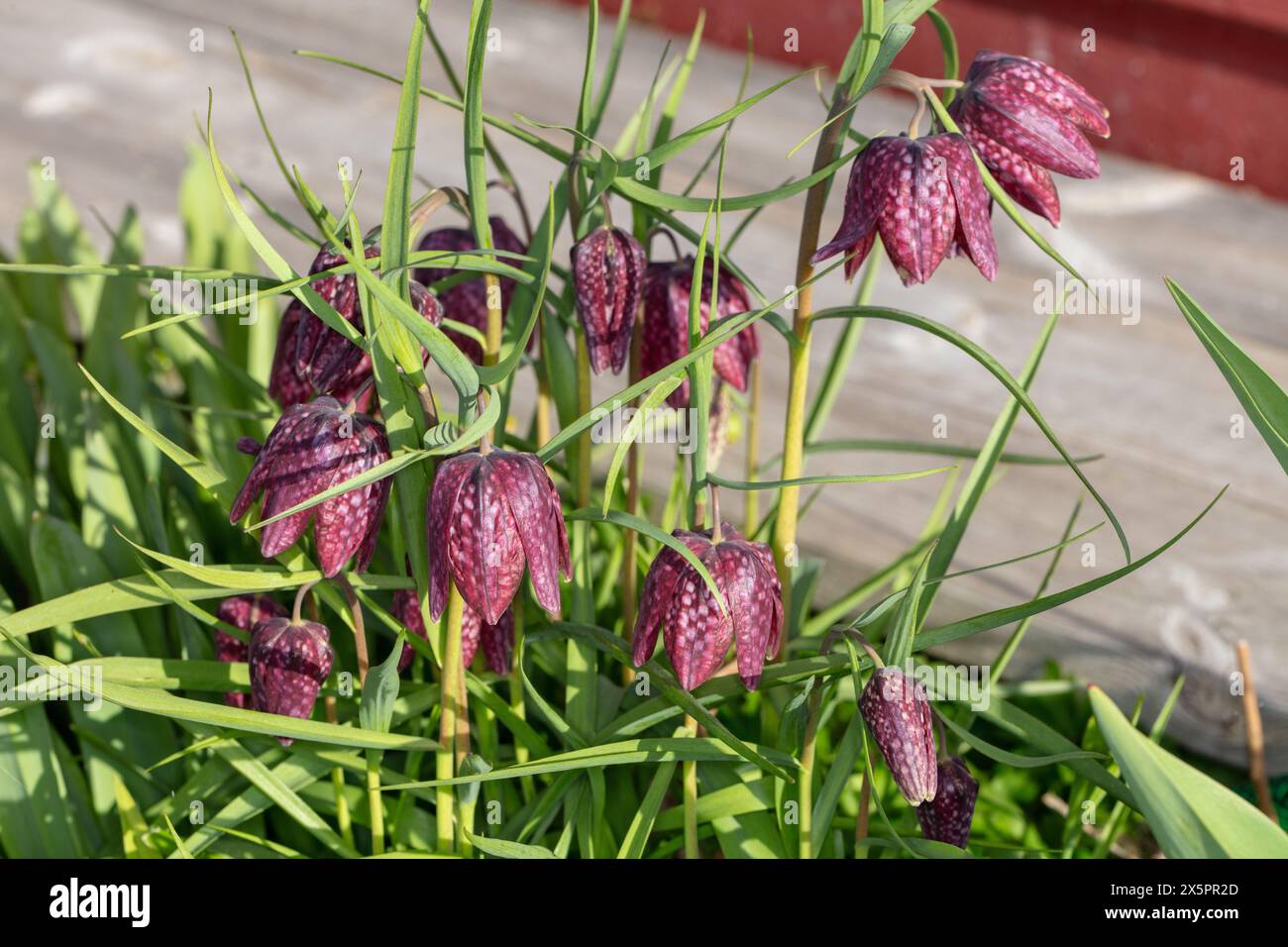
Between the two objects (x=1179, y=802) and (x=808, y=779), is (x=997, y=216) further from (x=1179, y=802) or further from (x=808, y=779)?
(x=1179, y=802)

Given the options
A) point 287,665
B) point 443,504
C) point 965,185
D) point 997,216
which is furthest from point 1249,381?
point 997,216

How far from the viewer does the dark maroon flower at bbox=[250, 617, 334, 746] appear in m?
0.77

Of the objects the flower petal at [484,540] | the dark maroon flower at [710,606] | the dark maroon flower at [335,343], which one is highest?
the dark maroon flower at [335,343]

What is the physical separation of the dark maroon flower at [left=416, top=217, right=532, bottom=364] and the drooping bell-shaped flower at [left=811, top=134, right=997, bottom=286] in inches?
8.6

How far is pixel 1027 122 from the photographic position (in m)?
0.70

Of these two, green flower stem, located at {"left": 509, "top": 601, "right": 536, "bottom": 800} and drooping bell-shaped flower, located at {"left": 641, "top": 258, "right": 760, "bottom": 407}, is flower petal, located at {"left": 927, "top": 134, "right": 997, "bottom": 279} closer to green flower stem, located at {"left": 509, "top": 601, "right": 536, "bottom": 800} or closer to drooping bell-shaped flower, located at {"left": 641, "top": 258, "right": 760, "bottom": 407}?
drooping bell-shaped flower, located at {"left": 641, "top": 258, "right": 760, "bottom": 407}

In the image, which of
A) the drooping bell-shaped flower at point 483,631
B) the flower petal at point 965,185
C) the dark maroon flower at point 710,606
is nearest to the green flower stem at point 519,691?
the drooping bell-shaped flower at point 483,631

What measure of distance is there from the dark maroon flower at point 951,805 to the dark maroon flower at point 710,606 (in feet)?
0.48

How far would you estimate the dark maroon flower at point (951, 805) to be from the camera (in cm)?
80

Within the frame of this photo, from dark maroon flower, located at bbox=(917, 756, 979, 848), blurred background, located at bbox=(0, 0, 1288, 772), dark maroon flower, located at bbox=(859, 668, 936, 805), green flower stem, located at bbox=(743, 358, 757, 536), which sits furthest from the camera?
blurred background, located at bbox=(0, 0, 1288, 772)

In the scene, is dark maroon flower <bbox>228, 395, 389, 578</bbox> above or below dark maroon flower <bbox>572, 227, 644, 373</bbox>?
below

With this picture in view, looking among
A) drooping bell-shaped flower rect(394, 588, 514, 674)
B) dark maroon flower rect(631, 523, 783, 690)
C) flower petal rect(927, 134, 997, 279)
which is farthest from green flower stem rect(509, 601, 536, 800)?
flower petal rect(927, 134, 997, 279)

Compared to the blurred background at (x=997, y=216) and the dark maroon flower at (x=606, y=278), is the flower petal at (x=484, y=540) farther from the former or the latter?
the blurred background at (x=997, y=216)

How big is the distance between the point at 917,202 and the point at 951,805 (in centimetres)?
35
